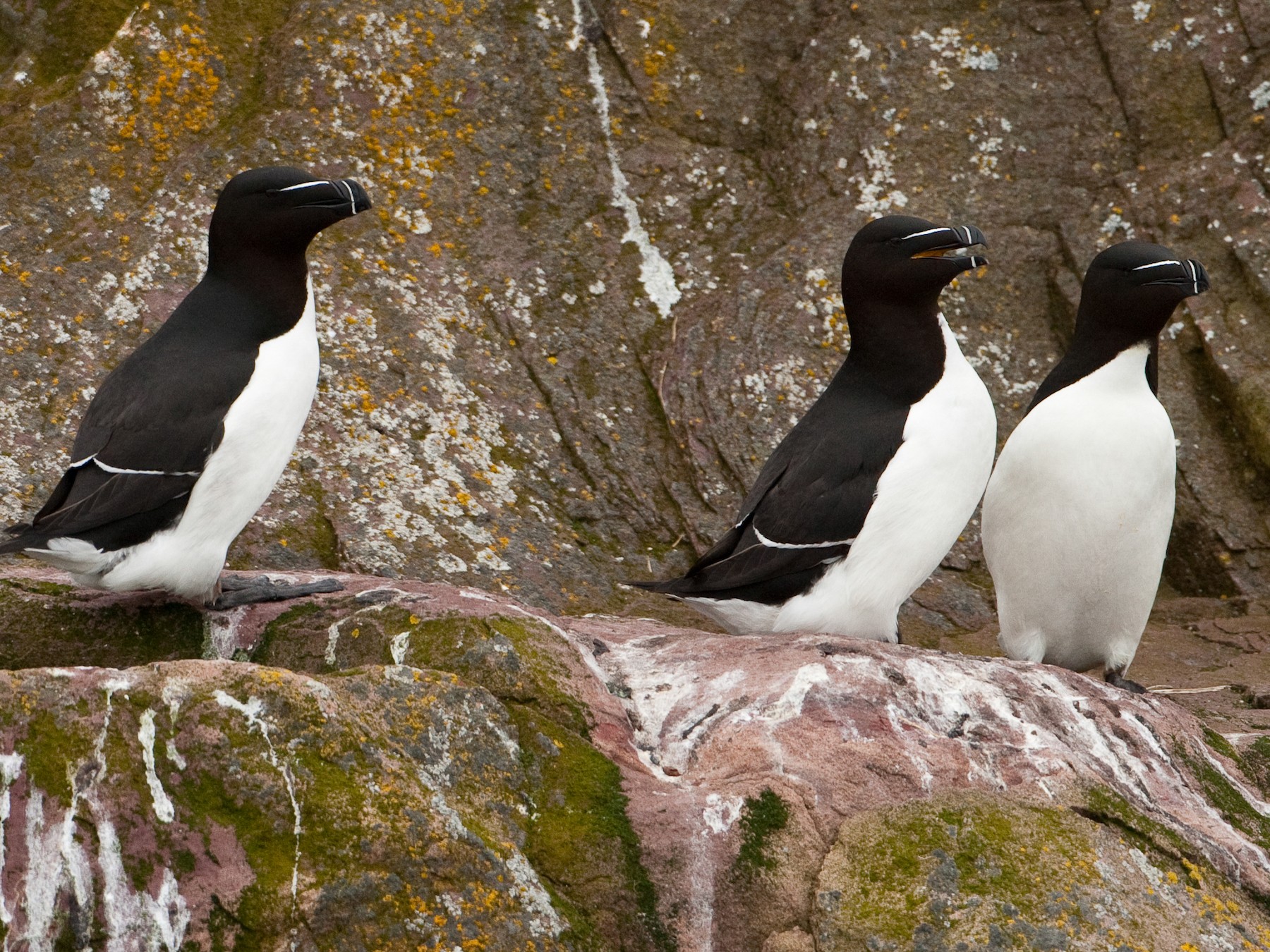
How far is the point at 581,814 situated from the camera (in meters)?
3.13

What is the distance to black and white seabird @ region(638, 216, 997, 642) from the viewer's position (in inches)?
177

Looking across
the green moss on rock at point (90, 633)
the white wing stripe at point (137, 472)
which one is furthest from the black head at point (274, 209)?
the green moss on rock at point (90, 633)

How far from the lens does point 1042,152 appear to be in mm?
7496

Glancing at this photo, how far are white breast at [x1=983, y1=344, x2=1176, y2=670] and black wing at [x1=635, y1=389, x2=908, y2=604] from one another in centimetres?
57

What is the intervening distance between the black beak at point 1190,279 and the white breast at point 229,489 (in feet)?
9.61

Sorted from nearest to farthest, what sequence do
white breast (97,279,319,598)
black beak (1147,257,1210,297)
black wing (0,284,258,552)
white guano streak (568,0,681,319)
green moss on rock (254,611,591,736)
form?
green moss on rock (254,611,591,736) < black wing (0,284,258,552) < white breast (97,279,319,598) < black beak (1147,257,1210,297) < white guano streak (568,0,681,319)

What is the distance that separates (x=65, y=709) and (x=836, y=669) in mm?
1889

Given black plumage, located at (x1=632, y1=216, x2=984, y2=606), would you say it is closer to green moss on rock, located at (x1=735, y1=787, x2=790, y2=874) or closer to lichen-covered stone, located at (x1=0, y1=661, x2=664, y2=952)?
green moss on rock, located at (x1=735, y1=787, x2=790, y2=874)

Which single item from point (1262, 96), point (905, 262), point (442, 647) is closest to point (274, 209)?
point (442, 647)

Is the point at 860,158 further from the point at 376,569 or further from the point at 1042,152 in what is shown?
the point at 376,569

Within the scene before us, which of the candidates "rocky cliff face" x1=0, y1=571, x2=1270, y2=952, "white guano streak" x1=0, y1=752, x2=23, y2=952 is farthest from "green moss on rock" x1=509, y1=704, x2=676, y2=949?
"white guano streak" x1=0, y1=752, x2=23, y2=952

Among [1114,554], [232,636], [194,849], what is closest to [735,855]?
[194,849]

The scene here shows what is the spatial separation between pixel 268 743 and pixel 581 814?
70 cm

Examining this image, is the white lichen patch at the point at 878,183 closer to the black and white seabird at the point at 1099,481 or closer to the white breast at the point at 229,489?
the black and white seabird at the point at 1099,481
